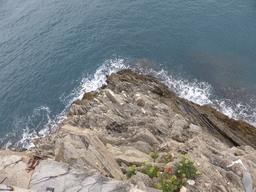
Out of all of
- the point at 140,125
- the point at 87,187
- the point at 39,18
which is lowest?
the point at 140,125

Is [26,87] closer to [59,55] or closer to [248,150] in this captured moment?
[59,55]

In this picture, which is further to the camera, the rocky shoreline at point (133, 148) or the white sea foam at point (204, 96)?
the white sea foam at point (204, 96)

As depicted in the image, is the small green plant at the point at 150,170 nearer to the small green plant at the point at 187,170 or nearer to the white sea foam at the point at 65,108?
the small green plant at the point at 187,170

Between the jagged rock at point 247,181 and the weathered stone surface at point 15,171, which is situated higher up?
the weathered stone surface at point 15,171

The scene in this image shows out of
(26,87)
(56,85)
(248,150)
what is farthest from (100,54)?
(248,150)

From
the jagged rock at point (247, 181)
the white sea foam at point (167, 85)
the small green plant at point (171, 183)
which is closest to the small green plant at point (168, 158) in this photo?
the small green plant at point (171, 183)

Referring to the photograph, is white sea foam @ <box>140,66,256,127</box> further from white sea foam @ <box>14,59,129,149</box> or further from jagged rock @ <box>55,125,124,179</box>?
jagged rock @ <box>55,125,124,179</box>
